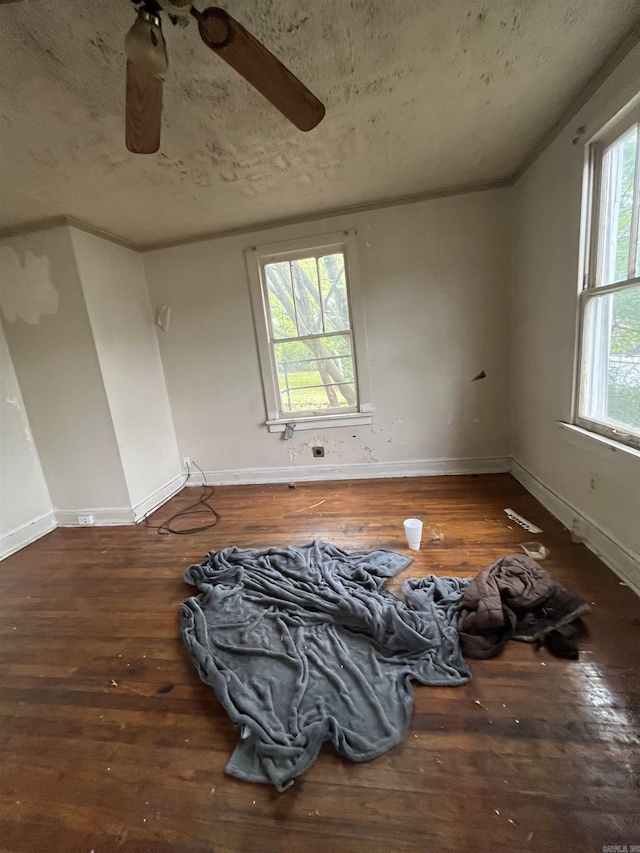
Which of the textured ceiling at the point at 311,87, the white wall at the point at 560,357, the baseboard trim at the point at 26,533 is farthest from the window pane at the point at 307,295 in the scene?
Result: the baseboard trim at the point at 26,533

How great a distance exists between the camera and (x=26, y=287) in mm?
2635

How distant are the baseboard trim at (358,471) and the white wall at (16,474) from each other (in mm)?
1319

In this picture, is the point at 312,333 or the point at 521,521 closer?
the point at 521,521

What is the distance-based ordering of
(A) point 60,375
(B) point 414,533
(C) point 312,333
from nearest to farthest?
(B) point 414,533, (A) point 60,375, (C) point 312,333

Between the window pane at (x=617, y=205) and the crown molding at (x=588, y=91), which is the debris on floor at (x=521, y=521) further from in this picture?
the crown molding at (x=588, y=91)

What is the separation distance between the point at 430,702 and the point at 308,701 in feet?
1.47

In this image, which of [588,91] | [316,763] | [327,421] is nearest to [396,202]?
[588,91]

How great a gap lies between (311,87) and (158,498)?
3.25m

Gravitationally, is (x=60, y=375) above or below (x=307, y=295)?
below

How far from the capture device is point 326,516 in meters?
2.71

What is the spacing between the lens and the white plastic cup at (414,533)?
211 centimetres

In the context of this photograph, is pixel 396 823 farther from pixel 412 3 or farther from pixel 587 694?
pixel 412 3

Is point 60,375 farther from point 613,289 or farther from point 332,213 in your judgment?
point 613,289

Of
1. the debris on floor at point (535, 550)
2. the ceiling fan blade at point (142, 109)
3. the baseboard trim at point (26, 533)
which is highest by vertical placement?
the ceiling fan blade at point (142, 109)
